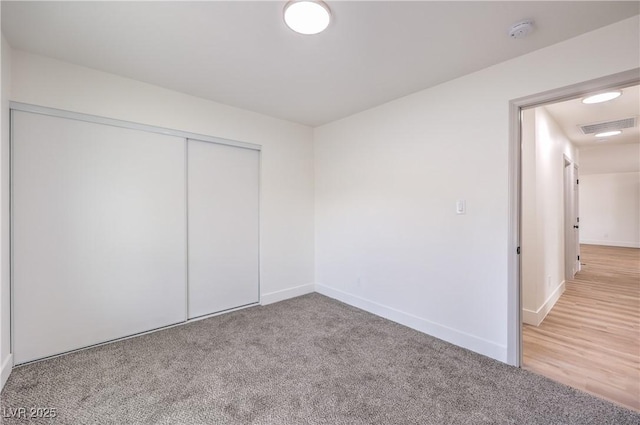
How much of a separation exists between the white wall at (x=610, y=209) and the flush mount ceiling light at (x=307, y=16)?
10965mm

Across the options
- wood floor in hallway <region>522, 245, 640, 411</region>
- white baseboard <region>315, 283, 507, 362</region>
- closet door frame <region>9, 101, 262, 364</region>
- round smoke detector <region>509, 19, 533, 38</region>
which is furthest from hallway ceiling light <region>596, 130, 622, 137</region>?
closet door frame <region>9, 101, 262, 364</region>

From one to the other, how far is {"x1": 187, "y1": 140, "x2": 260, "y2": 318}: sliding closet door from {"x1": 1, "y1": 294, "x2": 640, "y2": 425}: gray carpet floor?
0.59 meters

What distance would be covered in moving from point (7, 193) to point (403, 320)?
3728 millimetres

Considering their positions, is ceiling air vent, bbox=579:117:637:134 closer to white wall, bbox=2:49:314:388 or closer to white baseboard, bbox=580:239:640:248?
white wall, bbox=2:49:314:388

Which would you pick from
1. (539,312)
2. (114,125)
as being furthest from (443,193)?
(114,125)

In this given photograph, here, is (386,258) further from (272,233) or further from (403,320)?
(272,233)

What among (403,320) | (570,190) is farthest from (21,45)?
(570,190)

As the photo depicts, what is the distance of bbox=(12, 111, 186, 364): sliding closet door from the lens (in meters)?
2.17

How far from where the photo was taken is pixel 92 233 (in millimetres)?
2434

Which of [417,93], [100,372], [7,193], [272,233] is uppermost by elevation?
[417,93]

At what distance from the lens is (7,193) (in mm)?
2055

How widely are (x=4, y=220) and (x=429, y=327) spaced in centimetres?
375

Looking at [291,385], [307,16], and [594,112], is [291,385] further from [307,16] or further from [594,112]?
[594,112]

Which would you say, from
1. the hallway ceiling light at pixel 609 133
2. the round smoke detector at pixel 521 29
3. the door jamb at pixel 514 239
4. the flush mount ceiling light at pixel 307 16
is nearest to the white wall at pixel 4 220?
the flush mount ceiling light at pixel 307 16
